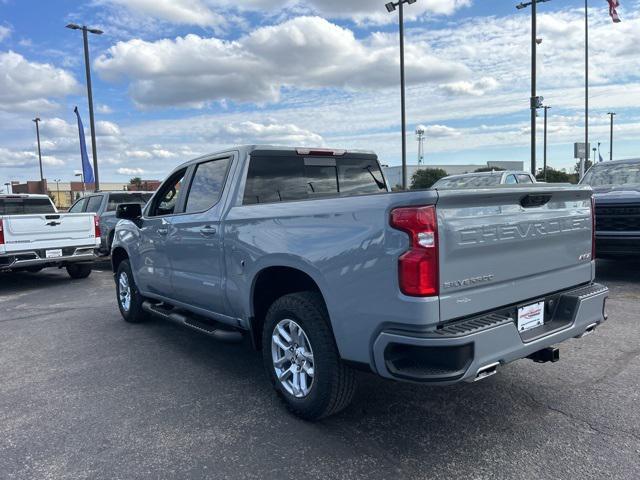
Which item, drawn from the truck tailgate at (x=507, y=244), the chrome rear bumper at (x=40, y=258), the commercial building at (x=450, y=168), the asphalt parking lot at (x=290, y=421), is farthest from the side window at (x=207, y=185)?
the commercial building at (x=450, y=168)

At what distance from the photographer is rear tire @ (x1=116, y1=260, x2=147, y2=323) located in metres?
6.61

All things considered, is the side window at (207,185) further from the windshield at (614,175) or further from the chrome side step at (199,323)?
the windshield at (614,175)

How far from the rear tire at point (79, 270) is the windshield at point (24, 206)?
149 cm

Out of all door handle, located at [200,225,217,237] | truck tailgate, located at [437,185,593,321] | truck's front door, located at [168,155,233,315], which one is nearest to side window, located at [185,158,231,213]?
truck's front door, located at [168,155,233,315]

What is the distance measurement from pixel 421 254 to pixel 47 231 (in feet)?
30.1

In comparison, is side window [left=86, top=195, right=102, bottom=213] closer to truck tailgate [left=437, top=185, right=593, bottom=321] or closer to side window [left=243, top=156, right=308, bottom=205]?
side window [left=243, top=156, right=308, bottom=205]

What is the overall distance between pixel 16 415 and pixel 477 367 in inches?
134

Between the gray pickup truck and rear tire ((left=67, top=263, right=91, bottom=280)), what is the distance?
7693 millimetres

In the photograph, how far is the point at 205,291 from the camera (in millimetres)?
4734

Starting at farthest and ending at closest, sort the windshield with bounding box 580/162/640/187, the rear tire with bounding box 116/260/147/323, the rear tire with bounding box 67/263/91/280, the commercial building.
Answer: the commercial building
the rear tire with bounding box 67/263/91/280
the windshield with bounding box 580/162/640/187
the rear tire with bounding box 116/260/147/323

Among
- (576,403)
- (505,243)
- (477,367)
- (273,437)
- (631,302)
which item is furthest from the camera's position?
(631,302)

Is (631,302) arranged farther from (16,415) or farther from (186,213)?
(16,415)

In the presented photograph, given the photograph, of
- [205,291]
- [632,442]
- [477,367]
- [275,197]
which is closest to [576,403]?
[632,442]

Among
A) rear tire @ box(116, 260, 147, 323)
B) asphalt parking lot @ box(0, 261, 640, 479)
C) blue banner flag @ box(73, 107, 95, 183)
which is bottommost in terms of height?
asphalt parking lot @ box(0, 261, 640, 479)
